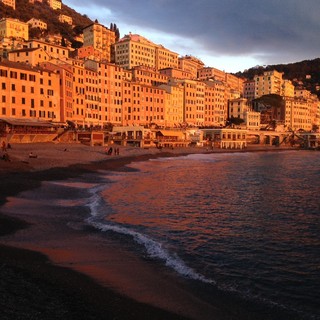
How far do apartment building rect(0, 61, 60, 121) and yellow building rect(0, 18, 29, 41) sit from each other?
238 feet

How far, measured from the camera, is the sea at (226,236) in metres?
10.9

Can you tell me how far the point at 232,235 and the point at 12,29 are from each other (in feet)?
496

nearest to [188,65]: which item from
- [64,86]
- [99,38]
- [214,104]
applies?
[214,104]

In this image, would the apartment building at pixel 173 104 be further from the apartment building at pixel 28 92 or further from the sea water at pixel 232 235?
the sea water at pixel 232 235

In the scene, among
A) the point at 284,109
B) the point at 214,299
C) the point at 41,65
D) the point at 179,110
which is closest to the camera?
the point at 214,299

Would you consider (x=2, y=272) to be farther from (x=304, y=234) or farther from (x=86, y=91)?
(x=86, y=91)

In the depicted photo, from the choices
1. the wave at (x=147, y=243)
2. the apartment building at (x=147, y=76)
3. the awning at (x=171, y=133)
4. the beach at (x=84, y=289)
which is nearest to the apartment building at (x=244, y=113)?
the apartment building at (x=147, y=76)

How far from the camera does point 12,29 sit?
5768 inches

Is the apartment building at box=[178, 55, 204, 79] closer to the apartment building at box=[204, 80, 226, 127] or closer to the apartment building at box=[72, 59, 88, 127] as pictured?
the apartment building at box=[204, 80, 226, 127]

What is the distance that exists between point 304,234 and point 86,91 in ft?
289

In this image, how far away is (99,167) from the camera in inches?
1943

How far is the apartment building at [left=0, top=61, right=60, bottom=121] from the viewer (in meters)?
71.4

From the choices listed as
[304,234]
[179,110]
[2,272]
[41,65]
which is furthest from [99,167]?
[179,110]

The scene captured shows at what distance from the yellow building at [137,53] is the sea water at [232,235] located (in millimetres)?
129732
